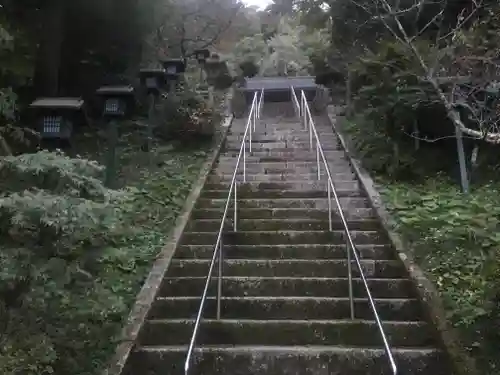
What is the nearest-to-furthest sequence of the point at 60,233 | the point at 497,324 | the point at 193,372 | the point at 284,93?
the point at 60,233
the point at 497,324
the point at 193,372
the point at 284,93

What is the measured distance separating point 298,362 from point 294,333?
1.35 ft

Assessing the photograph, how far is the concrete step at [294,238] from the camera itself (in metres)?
6.30

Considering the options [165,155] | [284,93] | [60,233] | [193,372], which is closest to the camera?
[60,233]

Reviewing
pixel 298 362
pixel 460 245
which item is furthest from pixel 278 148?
pixel 298 362

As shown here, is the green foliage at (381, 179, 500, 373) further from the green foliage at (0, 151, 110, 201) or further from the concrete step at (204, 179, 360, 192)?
the green foliage at (0, 151, 110, 201)

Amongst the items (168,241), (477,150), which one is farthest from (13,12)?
(477,150)

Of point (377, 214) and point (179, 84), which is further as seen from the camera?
point (179, 84)

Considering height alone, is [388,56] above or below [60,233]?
above

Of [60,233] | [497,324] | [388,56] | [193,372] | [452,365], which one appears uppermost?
[388,56]

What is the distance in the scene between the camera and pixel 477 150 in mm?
7844

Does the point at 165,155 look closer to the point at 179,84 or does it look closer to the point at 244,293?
the point at 179,84

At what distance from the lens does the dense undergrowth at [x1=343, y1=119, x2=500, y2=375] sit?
4.14 meters

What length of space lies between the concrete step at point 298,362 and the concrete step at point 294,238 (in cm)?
209

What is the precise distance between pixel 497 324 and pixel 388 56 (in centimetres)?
566
